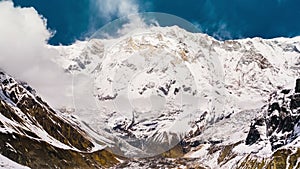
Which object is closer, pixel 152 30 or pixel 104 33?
pixel 104 33

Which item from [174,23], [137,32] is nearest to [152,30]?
[137,32]

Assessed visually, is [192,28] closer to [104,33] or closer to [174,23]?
[174,23]

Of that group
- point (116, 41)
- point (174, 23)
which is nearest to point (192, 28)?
point (174, 23)

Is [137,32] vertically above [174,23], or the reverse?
[137,32]

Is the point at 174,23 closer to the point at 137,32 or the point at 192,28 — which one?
the point at 192,28

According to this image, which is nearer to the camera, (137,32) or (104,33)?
(104,33)

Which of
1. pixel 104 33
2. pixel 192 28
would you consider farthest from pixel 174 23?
pixel 104 33

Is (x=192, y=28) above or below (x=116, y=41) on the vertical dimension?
below

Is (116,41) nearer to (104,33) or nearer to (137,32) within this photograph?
(137,32)
